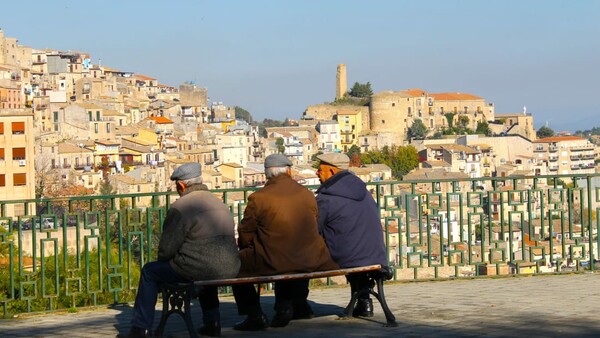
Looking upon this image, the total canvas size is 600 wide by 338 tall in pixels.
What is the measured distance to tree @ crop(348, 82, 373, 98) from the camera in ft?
547

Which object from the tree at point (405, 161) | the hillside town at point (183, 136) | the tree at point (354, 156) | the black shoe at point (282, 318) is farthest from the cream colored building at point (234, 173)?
the black shoe at point (282, 318)

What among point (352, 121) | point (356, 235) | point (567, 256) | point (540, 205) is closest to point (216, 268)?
point (356, 235)

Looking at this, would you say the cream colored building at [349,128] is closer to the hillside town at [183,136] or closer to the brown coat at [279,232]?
the hillside town at [183,136]

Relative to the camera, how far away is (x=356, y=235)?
8320 millimetres

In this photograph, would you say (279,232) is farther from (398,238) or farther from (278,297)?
(398,238)

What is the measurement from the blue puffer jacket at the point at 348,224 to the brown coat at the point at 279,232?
282 mm

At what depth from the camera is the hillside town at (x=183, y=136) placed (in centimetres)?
8494

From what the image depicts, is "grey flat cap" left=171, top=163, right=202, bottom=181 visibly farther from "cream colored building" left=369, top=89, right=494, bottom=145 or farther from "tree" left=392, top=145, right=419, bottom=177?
"cream colored building" left=369, top=89, right=494, bottom=145

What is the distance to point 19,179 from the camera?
6756 cm

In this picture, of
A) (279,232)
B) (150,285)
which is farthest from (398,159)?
(150,285)

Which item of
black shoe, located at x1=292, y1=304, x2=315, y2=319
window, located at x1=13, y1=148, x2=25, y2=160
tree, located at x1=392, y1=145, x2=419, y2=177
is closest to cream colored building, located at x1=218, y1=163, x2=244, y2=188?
tree, located at x1=392, y1=145, x2=419, y2=177

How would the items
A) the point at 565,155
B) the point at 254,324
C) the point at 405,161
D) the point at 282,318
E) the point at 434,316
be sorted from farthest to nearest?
1. the point at 565,155
2. the point at 405,161
3. the point at 434,316
4. the point at 282,318
5. the point at 254,324

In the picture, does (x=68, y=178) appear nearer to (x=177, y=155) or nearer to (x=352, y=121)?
(x=177, y=155)

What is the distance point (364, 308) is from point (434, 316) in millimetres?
478
